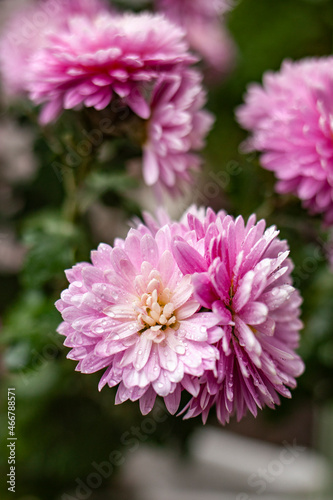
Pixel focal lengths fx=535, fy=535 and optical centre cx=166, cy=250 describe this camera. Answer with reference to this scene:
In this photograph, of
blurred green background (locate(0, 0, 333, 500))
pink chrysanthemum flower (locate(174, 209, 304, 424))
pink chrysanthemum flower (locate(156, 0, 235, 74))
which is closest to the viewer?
pink chrysanthemum flower (locate(174, 209, 304, 424))

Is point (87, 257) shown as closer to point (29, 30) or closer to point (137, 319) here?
point (137, 319)

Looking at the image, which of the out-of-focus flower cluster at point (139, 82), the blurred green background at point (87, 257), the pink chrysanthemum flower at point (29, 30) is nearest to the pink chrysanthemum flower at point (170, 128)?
the out-of-focus flower cluster at point (139, 82)

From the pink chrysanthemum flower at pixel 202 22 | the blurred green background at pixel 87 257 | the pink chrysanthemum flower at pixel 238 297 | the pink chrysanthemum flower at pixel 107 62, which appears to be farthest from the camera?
the pink chrysanthemum flower at pixel 202 22

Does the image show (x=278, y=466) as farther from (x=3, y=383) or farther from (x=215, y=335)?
(x=215, y=335)

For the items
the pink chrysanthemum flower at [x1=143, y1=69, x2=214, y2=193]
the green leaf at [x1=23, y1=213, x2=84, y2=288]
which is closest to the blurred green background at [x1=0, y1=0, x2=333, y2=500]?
the green leaf at [x1=23, y1=213, x2=84, y2=288]

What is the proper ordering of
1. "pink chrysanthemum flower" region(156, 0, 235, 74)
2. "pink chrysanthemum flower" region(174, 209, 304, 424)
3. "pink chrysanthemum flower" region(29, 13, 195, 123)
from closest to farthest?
"pink chrysanthemum flower" region(174, 209, 304, 424) → "pink chrysanthemum flower" region(29, 13, 195, 123) → "pink chrysanthemum flower" region(156, 0, 235, 74)

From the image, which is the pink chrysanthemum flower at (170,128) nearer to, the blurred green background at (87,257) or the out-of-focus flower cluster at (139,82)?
the out-of-focus flower cluster at (139,82)

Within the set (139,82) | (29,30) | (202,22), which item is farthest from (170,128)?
(202,22)

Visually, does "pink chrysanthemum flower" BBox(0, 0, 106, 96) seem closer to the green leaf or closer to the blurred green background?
the blurred green background
